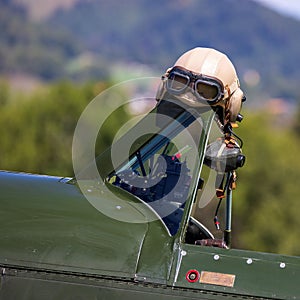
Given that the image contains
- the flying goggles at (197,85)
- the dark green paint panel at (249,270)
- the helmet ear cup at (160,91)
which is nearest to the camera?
the dark green paint panel at (249,270)

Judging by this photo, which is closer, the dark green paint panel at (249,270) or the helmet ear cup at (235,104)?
the dark green paint panel at (249,270)

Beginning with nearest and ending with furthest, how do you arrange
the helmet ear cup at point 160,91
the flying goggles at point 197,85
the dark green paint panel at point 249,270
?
the dark green paint panel at point 249,270
the flying goggles at point 197,85
the helmet ear cup at point 160,91

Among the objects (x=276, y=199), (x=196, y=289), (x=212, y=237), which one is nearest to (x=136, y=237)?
(x=196, y=289)

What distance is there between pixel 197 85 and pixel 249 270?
1177 millimetres

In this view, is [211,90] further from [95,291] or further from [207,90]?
[95,291]

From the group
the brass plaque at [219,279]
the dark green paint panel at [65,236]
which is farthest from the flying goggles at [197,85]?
the brass plaque at [219,279]

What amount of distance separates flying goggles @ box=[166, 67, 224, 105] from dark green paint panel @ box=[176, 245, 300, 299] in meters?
1.00

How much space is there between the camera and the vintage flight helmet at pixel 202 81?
4.75 m

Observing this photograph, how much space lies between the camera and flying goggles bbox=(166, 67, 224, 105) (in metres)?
4.74

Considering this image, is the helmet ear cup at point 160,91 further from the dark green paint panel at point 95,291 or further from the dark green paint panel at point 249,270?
the dark green paint panel at point 95,291

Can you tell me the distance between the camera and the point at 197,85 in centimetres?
474

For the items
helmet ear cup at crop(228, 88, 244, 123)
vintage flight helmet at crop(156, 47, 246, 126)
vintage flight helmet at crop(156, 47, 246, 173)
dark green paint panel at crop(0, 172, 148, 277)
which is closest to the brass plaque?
dark green paint panel at crop(0, 172, 148, 277)

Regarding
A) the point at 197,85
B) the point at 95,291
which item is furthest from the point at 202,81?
the point at 95,291

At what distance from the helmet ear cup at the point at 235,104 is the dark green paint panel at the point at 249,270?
1081mm
